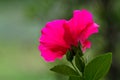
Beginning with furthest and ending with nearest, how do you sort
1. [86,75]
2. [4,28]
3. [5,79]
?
[4,28]
[5,79]
[86,75]

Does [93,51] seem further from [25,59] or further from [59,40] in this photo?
[25,59]

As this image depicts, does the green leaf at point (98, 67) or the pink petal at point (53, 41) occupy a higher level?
the pink petal at point (53, 41)

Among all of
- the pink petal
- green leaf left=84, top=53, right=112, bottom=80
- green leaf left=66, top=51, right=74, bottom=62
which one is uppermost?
the pink petal

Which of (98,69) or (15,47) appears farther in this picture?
(15,47)

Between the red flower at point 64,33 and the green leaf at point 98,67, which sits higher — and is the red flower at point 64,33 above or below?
above

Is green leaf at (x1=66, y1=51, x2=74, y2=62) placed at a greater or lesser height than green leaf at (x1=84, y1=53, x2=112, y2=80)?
greater

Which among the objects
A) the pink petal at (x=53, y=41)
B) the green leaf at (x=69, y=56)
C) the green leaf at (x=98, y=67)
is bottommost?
the green leaf at (x=98, y=67)

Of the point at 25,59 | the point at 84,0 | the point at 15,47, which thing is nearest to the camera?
the point at 84,0

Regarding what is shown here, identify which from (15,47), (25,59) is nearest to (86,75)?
(25,59)
